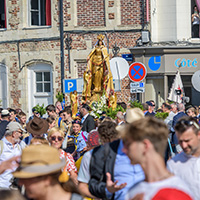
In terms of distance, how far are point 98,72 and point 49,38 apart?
6427 millimetres

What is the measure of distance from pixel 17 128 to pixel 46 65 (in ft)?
51.8

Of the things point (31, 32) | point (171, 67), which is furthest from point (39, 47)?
point (171, 67)

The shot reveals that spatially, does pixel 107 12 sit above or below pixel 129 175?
above

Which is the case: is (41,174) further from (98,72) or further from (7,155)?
(98,72)

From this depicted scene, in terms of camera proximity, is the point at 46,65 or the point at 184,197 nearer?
the point at 184,197

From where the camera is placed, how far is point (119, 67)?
15.0 metres

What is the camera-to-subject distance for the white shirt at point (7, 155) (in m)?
6.64

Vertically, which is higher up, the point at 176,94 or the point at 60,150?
the point at 176,94

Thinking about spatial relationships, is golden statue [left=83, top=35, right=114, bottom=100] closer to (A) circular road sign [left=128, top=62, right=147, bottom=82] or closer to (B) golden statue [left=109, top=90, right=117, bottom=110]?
(B) golden statue [left=109, top=90, right=117, bottom=110]

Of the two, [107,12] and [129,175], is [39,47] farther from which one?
[129,175]

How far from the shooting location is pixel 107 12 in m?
21.9

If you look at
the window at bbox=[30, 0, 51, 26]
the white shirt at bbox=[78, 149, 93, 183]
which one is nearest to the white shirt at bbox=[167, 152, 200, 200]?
the white shirt at bbox=[78, 149, 93, 183]

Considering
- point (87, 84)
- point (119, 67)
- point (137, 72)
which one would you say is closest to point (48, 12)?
point (87, 84)

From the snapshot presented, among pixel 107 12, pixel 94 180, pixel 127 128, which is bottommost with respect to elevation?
pixel 94 180
